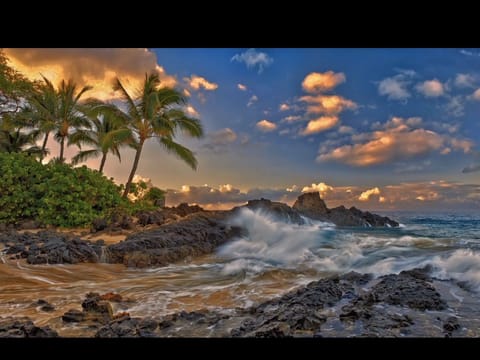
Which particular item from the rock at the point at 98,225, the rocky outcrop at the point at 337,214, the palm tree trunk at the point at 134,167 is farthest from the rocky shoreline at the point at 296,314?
the rocky outcrop at the point at 337,214

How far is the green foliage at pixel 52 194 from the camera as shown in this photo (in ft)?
33.1

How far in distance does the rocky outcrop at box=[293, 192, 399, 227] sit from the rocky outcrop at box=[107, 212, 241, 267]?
6.50m

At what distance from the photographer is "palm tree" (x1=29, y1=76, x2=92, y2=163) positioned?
15477mm

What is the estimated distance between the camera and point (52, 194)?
1019 centimetres

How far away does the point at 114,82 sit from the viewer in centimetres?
1316

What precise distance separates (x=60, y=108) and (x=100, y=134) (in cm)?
208

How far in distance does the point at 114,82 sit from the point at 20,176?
490 centimetres

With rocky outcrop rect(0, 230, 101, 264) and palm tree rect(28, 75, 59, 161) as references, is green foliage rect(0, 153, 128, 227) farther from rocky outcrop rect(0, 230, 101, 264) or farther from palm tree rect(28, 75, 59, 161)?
palm tree rect(28, 75, 59, 161)

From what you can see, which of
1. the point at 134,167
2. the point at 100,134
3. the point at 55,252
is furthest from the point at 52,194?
the point at 100,134
